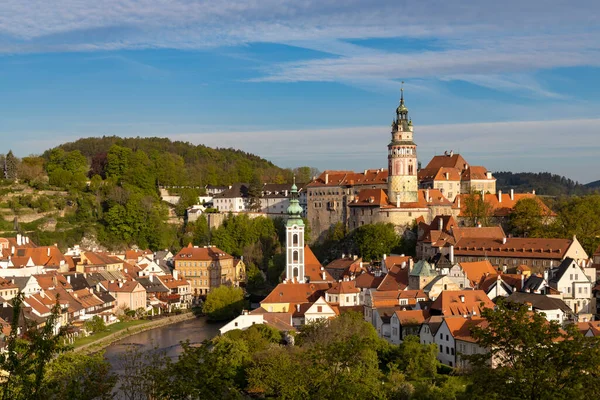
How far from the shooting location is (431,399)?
21.5m

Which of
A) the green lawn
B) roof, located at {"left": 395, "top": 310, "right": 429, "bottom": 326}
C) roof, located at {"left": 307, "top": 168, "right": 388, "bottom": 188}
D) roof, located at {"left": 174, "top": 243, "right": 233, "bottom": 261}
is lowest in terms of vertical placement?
the green lawn

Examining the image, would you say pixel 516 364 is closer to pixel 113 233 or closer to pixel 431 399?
pixel 431 399

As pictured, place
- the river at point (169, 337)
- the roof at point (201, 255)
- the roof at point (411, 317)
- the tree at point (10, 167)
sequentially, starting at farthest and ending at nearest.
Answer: the tree at point (10, 167) < the roof at point (201, 255) < the river at point (169, 337) < the roof at point (411, 317)

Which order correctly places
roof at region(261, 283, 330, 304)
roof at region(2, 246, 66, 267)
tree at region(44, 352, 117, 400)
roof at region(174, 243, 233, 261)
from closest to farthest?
tree at region(44, 352, 117, 400), roof at region(261, 283, 330, 304), roof at region(2, 246, 66, 267), roof at region(174, 243, 233, 261)

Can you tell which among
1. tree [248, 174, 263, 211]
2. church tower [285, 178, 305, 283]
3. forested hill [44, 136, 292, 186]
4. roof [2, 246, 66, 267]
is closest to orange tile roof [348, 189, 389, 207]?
church tower [285, 178, 305, 283]

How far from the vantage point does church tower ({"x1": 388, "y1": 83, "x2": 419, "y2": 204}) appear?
50.2 meters

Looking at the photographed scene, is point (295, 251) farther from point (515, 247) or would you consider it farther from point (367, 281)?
point (515, 247)

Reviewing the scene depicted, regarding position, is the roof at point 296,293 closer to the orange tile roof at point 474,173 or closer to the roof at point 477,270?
the roof at point 477,270

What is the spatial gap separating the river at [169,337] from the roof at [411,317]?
327 inches

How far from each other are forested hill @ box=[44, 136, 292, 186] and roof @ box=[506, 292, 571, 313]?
42.1m

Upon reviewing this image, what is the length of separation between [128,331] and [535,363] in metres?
29.3

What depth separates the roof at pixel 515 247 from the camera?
3941 cm

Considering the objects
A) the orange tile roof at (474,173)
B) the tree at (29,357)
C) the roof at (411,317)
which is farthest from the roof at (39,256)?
the tree at (29,357)

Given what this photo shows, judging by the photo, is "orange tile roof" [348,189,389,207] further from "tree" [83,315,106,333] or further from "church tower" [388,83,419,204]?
"tree" [83,315,106,333]
